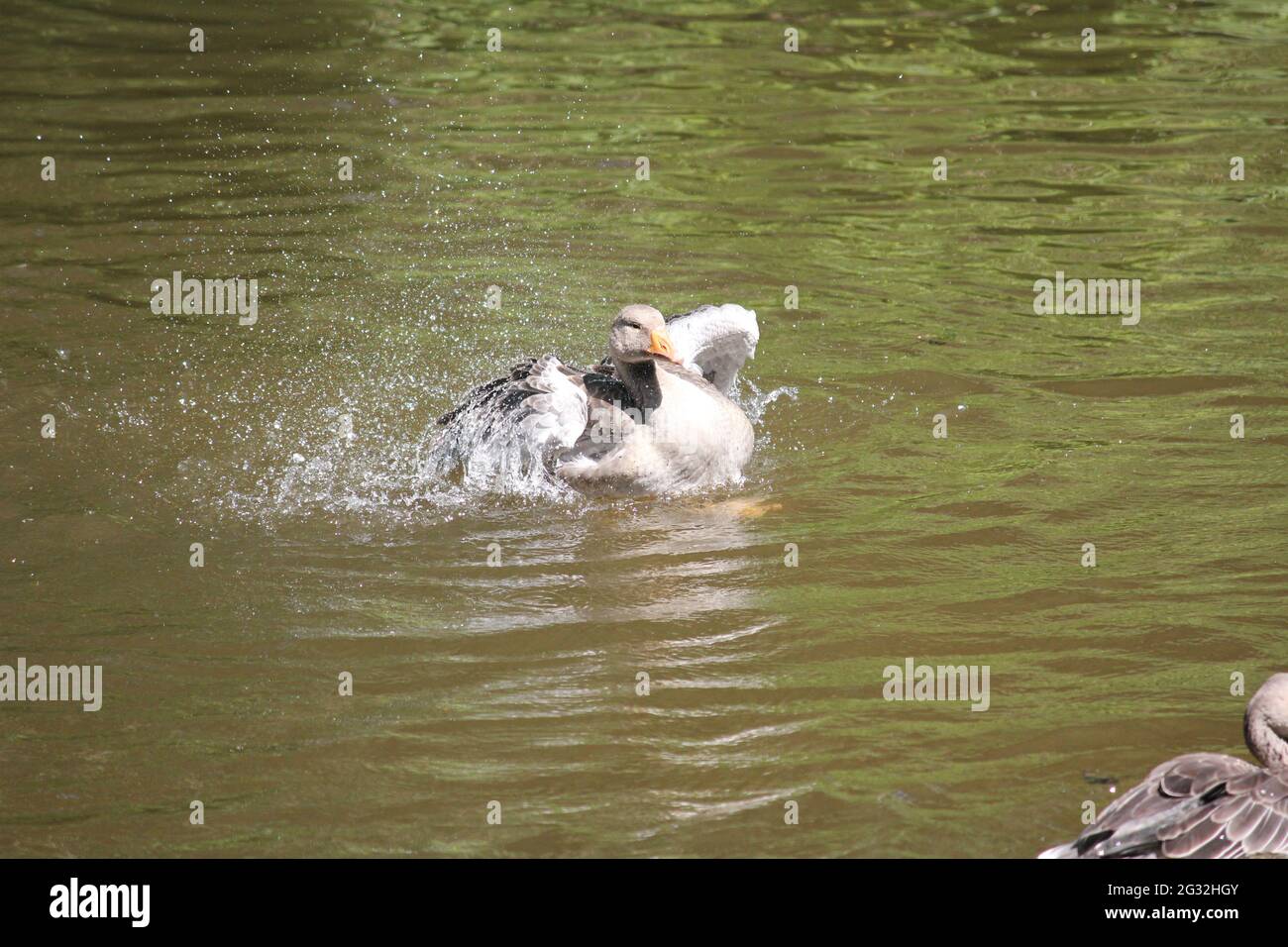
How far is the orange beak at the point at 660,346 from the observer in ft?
27.3

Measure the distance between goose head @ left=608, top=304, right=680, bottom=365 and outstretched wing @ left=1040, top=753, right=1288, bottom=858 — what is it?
13.4 feet

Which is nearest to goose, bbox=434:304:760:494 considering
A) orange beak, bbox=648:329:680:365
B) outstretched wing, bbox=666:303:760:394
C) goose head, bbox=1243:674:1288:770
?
orange beak, bbox=648:329:680:365

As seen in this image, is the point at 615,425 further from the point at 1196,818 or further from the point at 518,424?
the point at 1196,818

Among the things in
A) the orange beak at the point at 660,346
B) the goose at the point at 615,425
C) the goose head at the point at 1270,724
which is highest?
the orange beak at the point at 660,346

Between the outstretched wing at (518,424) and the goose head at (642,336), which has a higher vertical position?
the goose head at (642,336)

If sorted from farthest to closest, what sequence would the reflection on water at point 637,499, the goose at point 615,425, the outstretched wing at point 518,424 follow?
the outstretched wing at point 518,424, the goose at point 615,425, the reflection on water at point 637,499

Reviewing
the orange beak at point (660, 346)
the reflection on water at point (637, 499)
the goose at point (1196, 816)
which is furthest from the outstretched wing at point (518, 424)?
the goose at point (1196, 816)

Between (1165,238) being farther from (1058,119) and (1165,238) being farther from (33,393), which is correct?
(33,393)

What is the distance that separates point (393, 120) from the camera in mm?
15266

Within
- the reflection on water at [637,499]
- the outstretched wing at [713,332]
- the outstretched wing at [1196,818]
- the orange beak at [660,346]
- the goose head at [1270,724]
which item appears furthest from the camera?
the outstretched wing at [713,332]

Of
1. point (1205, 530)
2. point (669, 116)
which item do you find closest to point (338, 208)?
point (669, 116)

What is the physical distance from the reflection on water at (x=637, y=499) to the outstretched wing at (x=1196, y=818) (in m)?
0.52

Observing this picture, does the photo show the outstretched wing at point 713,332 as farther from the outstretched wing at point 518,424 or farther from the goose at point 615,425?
the outstretched wing at point 518,424

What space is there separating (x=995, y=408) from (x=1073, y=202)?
4.34 m
